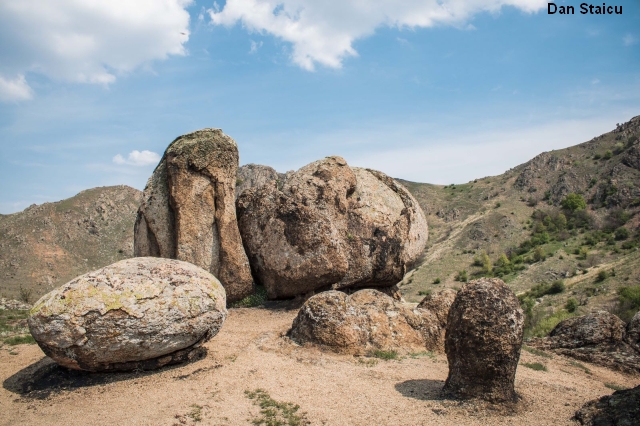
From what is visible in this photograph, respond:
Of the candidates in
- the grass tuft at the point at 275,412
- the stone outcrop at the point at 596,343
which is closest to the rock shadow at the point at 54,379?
the grass tuft at the point at 275,412

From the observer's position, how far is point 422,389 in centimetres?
941

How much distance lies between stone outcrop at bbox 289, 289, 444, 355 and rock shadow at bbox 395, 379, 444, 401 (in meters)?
1.99

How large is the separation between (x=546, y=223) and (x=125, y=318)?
203ft

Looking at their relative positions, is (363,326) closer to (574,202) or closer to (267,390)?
(267,390)

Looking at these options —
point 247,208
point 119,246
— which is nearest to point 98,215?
point 119,246

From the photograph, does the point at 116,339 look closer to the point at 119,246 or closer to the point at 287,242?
the point at 287,242

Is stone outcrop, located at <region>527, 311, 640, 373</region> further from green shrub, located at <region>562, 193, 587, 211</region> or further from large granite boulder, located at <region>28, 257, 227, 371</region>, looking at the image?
green shrub, located at <region>562, 193, 587, 211</region>

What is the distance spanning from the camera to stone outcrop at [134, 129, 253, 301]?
15.1m

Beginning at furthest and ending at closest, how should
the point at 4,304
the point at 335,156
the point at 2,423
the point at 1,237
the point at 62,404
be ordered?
the point at 1,237, the point at 4,304, the point at 335,156, the point at 62,404, the point at 2,423

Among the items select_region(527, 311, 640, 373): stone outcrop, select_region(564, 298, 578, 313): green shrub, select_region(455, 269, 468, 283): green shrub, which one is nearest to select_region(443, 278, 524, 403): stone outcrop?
select_region(527, 311, 640, 373): stone outcrop

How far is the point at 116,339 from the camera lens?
30.6 ft

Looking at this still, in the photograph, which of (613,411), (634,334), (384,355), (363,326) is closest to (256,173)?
(363,326)

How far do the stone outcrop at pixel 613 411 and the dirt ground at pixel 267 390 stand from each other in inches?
12.7

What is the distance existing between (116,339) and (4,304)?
605 inches
